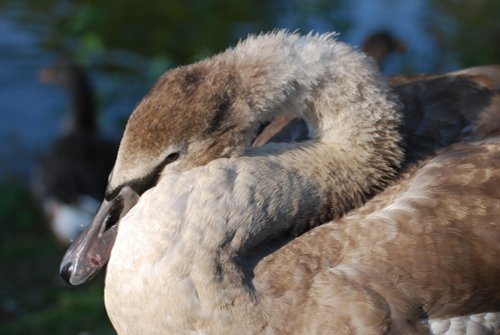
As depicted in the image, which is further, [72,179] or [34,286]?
[72,179]

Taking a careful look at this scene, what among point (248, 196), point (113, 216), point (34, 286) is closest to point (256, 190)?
point (248, 196)

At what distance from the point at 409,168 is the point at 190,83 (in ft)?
3.07

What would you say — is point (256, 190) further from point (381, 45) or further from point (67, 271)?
point (381, 45)

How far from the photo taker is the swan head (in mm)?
3297

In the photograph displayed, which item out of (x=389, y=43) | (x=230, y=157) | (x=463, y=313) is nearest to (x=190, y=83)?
(x=230, y=157)

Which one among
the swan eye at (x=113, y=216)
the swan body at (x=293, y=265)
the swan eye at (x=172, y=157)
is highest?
the swan eye at (x=172, y=157)

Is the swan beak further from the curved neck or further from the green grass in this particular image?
the green grass

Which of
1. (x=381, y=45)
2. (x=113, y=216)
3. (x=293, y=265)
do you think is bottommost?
(x=381, y=45)

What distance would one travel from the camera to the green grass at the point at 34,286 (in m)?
5.68

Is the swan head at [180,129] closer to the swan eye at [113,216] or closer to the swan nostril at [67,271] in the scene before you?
the swan eye at [113,216]

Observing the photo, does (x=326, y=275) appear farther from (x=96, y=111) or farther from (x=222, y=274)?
(x=96, y=111)

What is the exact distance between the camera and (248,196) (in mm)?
3338

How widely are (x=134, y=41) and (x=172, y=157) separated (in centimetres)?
683

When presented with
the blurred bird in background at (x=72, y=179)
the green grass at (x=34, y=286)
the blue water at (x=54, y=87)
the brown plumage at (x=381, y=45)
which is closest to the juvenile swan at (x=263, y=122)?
the green grass at (x=34, y=286)
